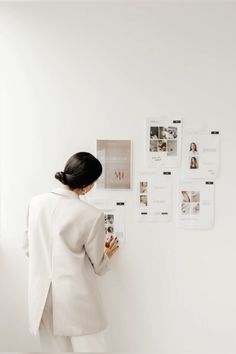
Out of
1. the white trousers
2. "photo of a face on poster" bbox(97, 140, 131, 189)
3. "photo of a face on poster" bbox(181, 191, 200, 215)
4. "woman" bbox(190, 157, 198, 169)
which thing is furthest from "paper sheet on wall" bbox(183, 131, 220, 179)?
the white trousers

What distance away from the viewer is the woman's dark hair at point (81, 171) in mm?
2424

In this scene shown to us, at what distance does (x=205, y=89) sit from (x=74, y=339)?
1.61 m

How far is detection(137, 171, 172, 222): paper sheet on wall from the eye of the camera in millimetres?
2906

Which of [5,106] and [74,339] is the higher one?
[5,106]

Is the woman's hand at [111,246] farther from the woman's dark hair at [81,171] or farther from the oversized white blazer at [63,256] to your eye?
the woman's dark hair at [81,171]

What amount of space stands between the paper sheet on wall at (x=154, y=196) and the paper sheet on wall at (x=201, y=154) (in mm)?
142

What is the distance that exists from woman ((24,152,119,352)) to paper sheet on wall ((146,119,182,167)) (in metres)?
0.54

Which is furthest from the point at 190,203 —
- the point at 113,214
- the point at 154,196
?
the point at 113,214

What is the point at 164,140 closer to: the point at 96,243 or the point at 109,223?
the point at 109,223

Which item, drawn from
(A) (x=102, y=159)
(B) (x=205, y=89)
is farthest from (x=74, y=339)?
(B) (x=205, y=89)

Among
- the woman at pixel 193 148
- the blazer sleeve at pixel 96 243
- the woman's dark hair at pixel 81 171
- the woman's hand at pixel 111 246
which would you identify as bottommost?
the woman's hand at pixel 111 246

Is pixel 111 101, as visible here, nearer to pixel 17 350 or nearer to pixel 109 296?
pixel 109 296

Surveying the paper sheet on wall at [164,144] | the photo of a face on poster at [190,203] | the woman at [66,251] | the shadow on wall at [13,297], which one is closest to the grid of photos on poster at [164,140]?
the paper sheet on wall at [164,144]

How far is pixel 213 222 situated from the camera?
2.91 meters
